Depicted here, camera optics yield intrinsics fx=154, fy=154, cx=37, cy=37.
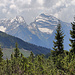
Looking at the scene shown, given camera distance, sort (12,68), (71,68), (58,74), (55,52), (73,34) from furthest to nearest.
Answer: (55,52) < (73,34) < (12,68) < (58,74) < (71,68)

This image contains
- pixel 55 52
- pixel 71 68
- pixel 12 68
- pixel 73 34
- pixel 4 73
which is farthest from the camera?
pixel 55 52

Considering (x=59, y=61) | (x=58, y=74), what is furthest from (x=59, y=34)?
(x=58, y=74)

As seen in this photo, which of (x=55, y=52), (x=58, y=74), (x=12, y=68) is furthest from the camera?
(x=55, y=52)

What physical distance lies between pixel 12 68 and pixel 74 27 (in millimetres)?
17207

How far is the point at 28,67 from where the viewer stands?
21.1 meters

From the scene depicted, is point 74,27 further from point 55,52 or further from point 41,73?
point 41,73

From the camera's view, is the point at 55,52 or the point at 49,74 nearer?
the point at 49,74

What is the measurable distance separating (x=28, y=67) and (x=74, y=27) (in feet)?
56.3

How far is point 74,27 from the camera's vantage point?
111 ft

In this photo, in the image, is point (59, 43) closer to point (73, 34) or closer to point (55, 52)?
point (55, 52)

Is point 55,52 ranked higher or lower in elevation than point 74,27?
lower

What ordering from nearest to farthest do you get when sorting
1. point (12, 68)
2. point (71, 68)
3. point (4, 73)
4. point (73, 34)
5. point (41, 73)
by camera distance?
point (71, 68), point (41, 73), point (4, 73), point (12, 68), point (73, 34)

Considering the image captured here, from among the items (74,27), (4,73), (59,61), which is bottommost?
(4,73)

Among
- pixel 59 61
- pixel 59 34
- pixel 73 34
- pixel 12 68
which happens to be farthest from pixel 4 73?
pixel 59 34
